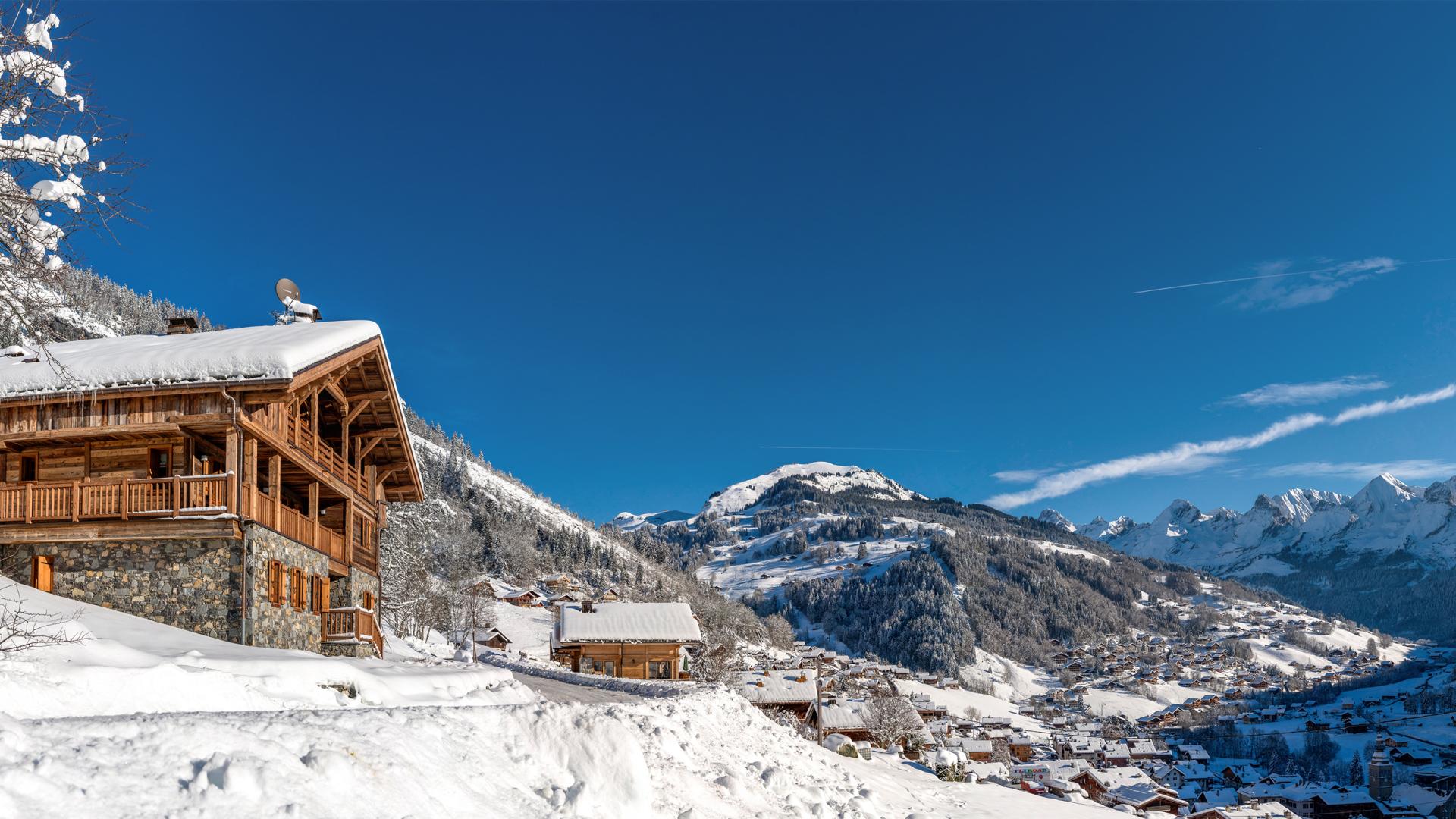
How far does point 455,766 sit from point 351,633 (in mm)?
15663

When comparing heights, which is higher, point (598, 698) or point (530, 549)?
point (530, 549)

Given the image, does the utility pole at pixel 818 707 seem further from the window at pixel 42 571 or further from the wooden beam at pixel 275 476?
the window at pixel 42 571

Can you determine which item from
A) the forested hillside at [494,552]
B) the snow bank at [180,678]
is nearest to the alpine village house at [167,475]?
the snow bank at [180,678]

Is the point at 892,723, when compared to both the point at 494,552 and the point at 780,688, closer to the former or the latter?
the point at 780,688

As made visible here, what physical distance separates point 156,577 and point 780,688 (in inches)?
1434

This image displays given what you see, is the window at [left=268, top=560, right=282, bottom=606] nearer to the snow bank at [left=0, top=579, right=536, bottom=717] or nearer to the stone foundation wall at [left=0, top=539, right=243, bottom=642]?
the stone foundation wall at [left=0, top=539, right=243, bottom=642]

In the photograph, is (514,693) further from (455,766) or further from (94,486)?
(94,486)

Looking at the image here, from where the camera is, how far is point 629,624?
41.1m

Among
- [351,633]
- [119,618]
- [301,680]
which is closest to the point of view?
[301,680]

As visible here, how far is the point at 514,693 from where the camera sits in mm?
13438

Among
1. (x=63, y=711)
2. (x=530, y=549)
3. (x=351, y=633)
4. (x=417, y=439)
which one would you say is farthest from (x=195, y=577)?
(x=417, y=439)

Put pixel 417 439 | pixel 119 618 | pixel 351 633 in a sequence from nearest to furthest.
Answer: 1. pixel 119 618
2. pixel 351 633
3. pixel 417 439

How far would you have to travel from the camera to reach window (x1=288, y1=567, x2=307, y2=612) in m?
19.8

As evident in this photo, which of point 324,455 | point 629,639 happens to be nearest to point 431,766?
point 324,455
